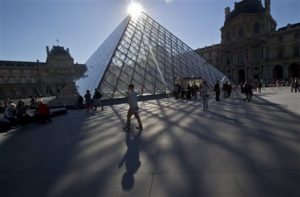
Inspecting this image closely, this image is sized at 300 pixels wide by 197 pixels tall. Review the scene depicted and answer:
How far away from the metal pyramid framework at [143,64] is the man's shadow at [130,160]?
29.4ft

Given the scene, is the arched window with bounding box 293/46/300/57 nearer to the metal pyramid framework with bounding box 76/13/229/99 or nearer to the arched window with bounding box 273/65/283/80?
the arched window with bounding box 273/65/283/80

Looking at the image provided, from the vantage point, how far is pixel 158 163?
10.7 feet

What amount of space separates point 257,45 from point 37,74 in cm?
7289

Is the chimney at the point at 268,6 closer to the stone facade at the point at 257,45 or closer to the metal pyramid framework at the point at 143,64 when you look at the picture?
the stone facade at the point at 257,45

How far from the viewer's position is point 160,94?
16.7 m

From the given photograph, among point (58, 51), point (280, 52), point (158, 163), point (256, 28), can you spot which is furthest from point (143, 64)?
point (58, 51)

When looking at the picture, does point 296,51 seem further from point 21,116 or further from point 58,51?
point 58,51

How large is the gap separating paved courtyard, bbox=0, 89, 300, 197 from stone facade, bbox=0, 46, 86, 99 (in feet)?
212

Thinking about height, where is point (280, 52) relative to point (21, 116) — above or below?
above

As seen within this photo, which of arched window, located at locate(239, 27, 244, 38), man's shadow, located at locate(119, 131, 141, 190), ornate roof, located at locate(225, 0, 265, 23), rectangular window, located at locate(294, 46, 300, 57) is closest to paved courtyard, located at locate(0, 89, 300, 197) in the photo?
man's shadow, located at locate(119, 131, 141, 190)

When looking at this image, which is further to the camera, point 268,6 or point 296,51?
point 268,6

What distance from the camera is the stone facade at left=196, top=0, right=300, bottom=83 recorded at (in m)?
47.2

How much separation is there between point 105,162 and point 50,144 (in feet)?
6.72

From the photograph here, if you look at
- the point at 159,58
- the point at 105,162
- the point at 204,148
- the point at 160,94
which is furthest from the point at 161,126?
the point at 159,58
